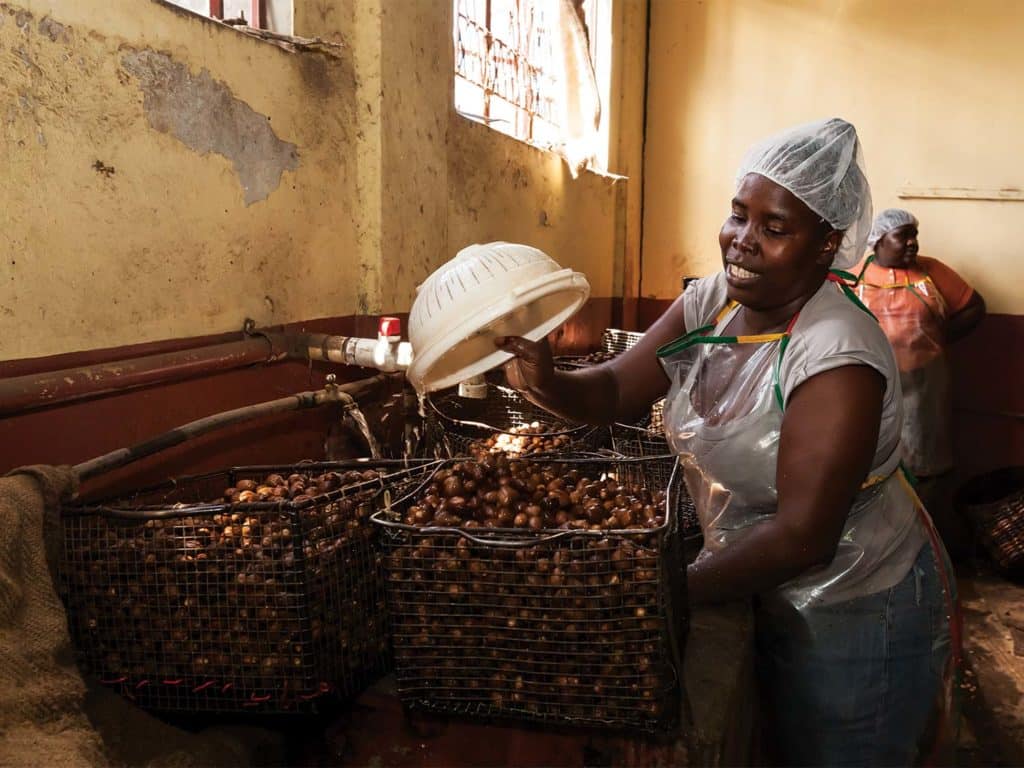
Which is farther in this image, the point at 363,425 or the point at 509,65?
the point at 509,65

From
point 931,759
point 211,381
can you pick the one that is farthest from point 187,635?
point 931,759

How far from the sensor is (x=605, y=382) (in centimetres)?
230

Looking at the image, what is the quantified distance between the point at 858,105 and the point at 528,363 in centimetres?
516

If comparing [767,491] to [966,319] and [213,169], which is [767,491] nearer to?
[213,169]

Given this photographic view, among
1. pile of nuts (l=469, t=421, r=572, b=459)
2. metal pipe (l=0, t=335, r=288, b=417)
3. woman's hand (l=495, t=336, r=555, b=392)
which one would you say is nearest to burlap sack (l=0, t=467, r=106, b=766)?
metal pipe (l=0, t=335, r=288, b=417)

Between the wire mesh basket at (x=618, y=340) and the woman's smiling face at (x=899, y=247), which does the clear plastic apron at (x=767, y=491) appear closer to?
the wire mesh basket at (x=618, y=340)

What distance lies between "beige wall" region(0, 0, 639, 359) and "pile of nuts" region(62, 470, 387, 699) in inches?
22.8

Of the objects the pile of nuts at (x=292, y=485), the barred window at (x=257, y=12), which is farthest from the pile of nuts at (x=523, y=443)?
the barred window at (x=257, y=12)

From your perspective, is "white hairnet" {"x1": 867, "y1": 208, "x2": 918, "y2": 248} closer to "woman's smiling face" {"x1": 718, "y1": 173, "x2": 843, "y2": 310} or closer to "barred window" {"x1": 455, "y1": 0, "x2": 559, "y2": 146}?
"barred window" {"x1": 455, "y1": 0, "x2": 559, "y2": 146}

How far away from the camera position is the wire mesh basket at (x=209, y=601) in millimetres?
1402

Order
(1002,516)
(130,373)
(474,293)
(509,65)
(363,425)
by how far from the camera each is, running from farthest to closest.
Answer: (1002,516), (509,65), (363,425), (130,373), (474,293)

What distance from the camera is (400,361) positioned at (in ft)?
8.19

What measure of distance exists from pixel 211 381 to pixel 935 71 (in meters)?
5.78

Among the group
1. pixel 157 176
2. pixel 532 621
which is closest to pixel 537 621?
pixel 532 621
